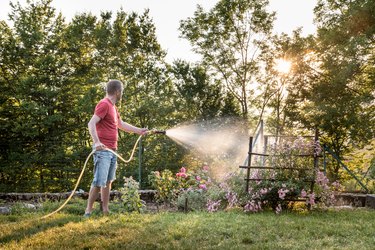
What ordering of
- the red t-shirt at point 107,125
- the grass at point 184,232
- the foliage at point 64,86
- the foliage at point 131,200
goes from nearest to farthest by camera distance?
the grass at point 184,232 < the red t-shirt at point 107,125 < the foliage at point 131,200 < the foliage at point 64,86

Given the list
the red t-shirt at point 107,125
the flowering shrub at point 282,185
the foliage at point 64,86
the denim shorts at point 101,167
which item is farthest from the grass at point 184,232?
the foliage at point 64,86

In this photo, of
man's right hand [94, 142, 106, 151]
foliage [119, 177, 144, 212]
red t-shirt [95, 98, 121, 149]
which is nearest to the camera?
man's right hand [94, 142, 106, 151]

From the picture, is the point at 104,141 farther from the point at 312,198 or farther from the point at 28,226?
the point at 312,198

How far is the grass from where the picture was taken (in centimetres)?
355

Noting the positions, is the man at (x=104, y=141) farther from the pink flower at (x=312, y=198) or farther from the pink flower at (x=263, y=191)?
the pink flower at (x=312, y=198)

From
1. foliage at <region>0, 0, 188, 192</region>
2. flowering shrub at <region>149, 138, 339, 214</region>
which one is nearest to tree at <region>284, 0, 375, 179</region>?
foliage at <region>0, 0, 188, 192</region>

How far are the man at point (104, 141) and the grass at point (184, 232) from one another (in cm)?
31

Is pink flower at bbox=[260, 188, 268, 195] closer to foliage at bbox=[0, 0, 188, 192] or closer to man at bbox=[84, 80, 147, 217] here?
man at bbox=[84, 80, 147, 217]

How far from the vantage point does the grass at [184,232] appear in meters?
3.55

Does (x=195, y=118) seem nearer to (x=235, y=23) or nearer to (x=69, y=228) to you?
(x=235, y=23)

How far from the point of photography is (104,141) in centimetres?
537

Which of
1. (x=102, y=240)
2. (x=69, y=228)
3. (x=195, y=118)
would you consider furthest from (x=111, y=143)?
(x=195, y=118)

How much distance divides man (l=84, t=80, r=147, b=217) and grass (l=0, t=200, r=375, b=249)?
1.03ft

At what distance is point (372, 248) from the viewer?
3.57 m
